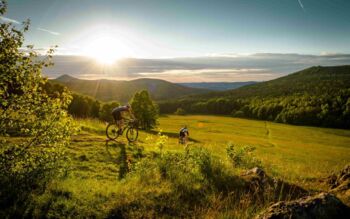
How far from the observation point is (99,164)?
40.3ft

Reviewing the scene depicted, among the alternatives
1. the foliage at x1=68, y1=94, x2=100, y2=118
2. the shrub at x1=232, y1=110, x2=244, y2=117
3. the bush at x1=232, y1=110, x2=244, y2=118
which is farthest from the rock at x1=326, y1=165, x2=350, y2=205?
the shrub at x1=232, y1=110, x2=244, y2=117

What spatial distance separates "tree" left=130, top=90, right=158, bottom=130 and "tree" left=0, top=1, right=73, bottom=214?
5938 cm

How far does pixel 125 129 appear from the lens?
20156 mm

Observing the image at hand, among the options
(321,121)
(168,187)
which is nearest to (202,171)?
(168,187)

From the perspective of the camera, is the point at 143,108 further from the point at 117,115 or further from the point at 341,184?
the point at 341,184

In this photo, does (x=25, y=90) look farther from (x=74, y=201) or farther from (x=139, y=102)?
(x=139, y=102)

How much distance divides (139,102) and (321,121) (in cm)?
9210

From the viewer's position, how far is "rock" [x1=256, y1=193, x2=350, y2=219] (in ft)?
19.0

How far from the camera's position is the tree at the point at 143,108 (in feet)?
223

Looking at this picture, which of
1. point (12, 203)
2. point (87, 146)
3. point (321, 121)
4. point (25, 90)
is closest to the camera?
point (12, 203)

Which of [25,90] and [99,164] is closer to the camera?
[25,90]

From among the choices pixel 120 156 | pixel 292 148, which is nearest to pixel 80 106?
pixel 292 148

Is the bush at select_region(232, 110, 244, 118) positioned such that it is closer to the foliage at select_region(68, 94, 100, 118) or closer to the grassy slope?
the grassy slope

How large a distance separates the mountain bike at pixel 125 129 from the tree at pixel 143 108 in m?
47.6
